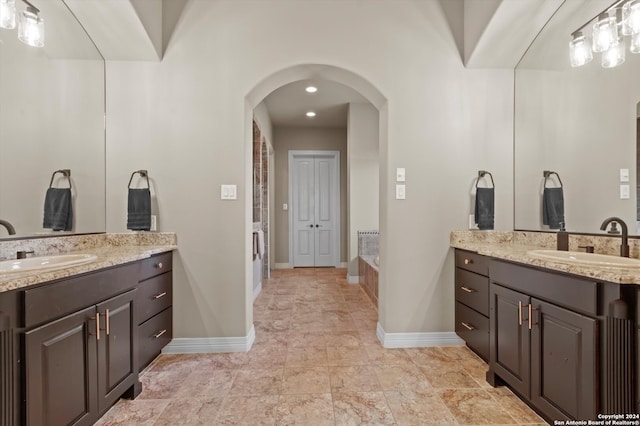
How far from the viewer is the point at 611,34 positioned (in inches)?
68.8

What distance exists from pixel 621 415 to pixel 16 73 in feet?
10.8

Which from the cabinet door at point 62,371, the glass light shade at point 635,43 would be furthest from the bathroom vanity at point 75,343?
the glass light shade at point 635,43

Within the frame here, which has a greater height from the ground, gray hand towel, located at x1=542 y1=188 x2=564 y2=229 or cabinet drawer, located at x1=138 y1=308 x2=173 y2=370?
gray hand towel, located at x1=542 y1=188 x2=564 y2=229

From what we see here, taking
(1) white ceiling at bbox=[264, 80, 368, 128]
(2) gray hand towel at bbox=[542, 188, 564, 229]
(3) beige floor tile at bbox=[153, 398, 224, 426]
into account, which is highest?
(1) white ceiling at bbox=[264, 80, 368, 128]

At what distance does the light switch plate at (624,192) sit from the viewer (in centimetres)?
163

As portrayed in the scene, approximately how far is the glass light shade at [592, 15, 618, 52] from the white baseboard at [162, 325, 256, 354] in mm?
3057

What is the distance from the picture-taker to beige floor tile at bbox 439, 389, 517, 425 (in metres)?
1.60

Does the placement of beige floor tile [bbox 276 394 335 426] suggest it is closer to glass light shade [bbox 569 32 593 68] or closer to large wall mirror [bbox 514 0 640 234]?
large wall mirror [bbox 514 0 640 234]

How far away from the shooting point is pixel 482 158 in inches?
101

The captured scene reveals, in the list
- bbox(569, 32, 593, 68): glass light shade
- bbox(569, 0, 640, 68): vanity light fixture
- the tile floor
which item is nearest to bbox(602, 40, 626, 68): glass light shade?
bbox(569, 0, 640, 68): vanity light fixture

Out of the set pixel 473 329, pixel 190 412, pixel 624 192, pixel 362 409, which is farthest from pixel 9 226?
pixel 624 192

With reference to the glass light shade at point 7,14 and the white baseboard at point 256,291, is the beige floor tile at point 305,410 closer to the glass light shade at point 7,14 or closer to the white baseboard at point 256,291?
the white baseboard at point 256,291

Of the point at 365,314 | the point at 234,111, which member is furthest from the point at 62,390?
the point at 365,314

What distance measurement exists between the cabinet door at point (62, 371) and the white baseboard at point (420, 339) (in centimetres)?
195
